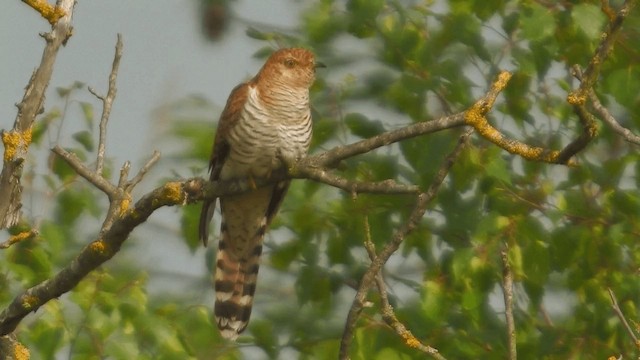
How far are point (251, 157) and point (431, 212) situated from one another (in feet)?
5.07

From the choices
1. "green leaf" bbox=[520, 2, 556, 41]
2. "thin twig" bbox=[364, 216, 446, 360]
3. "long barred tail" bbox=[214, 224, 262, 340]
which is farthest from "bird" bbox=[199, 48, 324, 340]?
"thin twig" bbox=[364, 216, 446, 360]

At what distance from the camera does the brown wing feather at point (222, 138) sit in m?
5.50

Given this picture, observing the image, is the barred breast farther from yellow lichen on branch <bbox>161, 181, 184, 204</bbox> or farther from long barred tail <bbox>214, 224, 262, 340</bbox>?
yellow lichen on branch <bbox>161, 181, 184, 204</bbox>

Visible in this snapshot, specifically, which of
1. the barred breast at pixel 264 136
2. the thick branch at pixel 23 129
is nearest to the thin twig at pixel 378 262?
the thick branch at pixel 23 129

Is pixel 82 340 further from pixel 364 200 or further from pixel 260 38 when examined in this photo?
pixel 260 38

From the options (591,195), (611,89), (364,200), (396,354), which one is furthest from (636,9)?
(396,354)

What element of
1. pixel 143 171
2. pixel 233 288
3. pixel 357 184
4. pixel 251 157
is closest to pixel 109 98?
pixel 143 171

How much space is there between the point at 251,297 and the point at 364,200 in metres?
0.64

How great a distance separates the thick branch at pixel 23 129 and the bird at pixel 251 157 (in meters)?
1.53

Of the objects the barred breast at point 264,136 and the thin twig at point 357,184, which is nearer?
the thin twig at point 357,184

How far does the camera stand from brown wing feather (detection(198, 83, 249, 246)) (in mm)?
5496

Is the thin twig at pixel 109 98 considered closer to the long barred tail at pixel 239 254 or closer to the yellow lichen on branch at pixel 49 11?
the yellow lichen on branch at pixel 49 11

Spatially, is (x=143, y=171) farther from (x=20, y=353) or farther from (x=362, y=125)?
(x=362, y=125)

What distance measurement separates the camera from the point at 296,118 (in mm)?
5461
